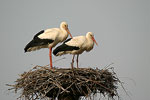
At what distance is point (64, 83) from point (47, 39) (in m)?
1.75

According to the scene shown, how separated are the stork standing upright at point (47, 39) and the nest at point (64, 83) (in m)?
0.86

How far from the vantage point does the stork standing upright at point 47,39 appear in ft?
25.7

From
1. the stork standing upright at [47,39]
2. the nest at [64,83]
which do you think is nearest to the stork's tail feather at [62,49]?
the stork standing upright at [47,39]

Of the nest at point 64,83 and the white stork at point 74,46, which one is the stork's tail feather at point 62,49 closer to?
the white stork at point 74,46

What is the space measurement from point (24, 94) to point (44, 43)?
164 centimetres

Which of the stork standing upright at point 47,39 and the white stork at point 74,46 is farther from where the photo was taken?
the white stork at point 74,46

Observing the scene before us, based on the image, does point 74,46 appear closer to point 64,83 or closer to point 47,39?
point 47,39

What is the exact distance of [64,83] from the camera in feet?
21.6

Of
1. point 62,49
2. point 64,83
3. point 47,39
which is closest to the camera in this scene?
point 64,83

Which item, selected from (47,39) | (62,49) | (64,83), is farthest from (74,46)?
(64,83)

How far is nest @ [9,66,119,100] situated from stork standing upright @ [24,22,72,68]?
2.83 ft

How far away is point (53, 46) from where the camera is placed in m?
8.20

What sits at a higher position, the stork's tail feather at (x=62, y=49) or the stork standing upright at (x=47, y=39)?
the stork standing upright at (x=47, y=39)

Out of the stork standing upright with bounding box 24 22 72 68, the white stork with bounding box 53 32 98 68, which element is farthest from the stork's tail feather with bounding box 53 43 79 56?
the stork standing upright with bounding box 24 22 72 68
